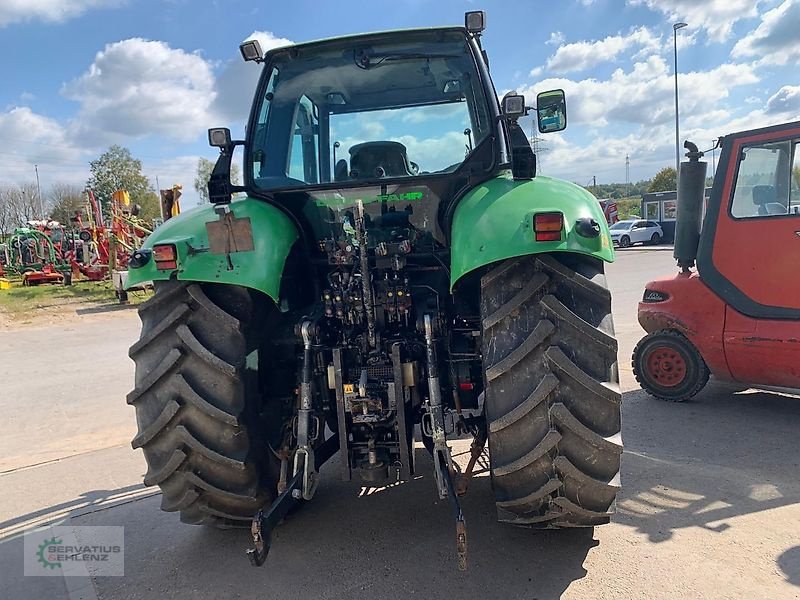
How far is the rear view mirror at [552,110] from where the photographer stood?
11.1 ft

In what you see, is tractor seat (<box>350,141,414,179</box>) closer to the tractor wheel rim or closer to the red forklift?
the red forklift

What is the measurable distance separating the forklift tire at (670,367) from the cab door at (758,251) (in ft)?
1.06

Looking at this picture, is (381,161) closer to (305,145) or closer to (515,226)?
(305,145)

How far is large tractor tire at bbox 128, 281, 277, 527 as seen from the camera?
280 centimetres

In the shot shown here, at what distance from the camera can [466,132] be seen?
3.58 metres

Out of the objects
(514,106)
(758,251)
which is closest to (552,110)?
(514,106)

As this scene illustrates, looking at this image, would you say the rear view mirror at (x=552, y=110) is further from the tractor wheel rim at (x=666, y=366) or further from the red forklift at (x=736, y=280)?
the tractor wheel rim at (x=666, y=366)

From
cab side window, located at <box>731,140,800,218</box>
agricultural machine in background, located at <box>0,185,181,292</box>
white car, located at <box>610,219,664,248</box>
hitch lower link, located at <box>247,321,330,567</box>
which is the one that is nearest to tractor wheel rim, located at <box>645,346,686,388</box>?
cab side window, located at <box>731,140,800,218</box>

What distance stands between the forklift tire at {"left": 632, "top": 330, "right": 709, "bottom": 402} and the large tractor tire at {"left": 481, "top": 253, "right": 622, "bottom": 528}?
10.4ft

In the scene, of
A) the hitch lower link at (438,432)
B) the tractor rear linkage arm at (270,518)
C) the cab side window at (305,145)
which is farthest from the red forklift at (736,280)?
the tractor rear linkage arm at (270,518)

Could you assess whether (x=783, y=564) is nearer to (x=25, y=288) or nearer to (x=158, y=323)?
(x=158, y=323)

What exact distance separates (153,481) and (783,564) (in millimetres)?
2945

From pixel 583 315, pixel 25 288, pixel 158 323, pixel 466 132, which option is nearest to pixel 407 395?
pixel 583 315

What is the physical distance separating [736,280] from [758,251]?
0.93ft
